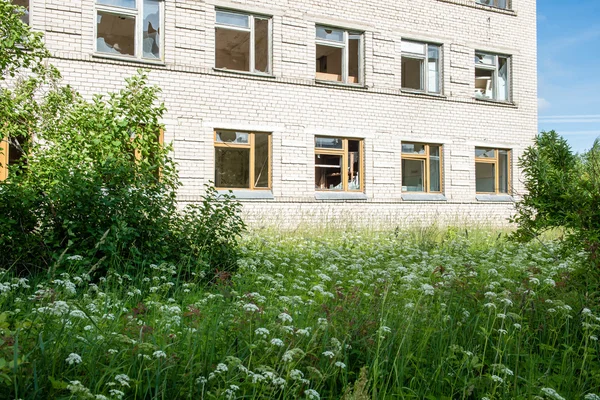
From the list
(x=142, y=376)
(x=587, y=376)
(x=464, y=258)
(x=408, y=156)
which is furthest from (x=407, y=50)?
(x=142, y=376)

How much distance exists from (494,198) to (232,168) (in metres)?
9.10

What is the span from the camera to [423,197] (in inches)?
638

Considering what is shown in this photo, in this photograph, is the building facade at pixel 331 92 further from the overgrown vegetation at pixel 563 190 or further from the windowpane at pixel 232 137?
the overgrown vegetation at pixel 563 190

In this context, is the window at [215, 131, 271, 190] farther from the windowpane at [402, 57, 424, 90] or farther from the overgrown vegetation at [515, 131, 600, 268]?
the overgrown vegetation at [515, 131, 600, 268]

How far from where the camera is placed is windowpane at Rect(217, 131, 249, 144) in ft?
45.0

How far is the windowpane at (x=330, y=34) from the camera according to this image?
1516cm

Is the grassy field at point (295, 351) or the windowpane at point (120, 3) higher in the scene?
the windowpane at point (120, 3)

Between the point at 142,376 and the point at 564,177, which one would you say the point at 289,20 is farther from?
the point at 142,376

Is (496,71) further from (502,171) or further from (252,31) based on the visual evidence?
(252,31)

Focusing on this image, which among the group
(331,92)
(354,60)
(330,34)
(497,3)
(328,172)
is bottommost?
(328,172)

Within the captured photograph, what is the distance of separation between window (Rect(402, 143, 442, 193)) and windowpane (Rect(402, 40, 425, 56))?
9.64 feet

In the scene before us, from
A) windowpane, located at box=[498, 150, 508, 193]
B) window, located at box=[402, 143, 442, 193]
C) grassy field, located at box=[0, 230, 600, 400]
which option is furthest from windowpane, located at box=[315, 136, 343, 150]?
grassy field, located at box=[0, 230, 600, 400]

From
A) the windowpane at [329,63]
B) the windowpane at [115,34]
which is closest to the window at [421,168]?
the windowpane at [329,63]

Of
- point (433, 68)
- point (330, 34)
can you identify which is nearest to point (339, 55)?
point (330, 34)
